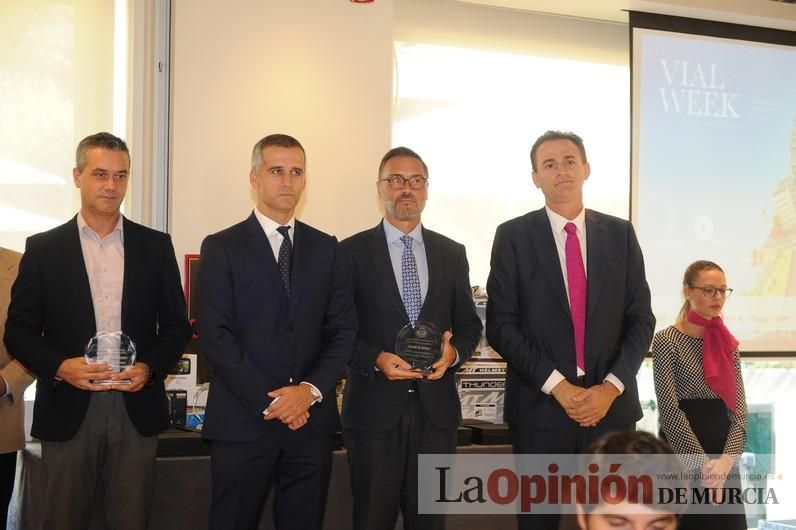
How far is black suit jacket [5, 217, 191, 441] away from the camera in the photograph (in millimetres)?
3141

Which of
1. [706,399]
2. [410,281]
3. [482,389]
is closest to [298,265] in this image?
[410,281]

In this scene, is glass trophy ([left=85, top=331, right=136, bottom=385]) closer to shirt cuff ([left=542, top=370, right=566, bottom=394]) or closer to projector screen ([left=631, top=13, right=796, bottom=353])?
shirt cuff ([left=542, top=370, right=566, bottom=394])

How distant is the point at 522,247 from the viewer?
11.8ft

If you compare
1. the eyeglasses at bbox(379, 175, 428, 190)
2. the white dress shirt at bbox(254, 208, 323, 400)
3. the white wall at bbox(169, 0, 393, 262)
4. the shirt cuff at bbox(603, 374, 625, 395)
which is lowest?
the shirt cuff at bbox(603, 374, 625, 395)

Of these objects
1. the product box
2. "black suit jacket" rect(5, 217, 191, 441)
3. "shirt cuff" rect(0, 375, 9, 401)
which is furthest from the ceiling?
"shirt cuff" rect(0, 375, 9, 401)

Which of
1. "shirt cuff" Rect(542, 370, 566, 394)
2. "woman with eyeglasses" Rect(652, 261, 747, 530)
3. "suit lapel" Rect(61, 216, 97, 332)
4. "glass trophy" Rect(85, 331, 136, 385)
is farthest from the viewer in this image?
"woman with eyeglasses" Rect(652, 261, 747, 530)

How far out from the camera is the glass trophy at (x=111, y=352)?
10.1 feet

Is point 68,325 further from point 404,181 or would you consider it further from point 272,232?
point 404,181

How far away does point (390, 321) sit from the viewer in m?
3.49

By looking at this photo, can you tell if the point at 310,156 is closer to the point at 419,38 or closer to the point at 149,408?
the point at 419,38

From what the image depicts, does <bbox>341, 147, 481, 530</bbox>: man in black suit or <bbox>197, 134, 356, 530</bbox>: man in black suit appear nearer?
<bbox>197, 134, 356, 530</bbox>: man in black suit

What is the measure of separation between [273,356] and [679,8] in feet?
14.7

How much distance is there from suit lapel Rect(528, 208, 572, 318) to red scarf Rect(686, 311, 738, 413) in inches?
43.1

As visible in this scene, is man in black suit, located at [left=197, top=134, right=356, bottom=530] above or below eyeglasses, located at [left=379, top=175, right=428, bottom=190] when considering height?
below
